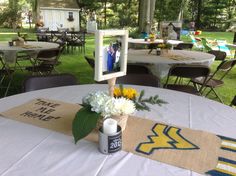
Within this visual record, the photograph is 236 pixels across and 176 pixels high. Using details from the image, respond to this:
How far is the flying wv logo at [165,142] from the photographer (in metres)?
1.21

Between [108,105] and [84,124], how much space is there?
0.43 ft

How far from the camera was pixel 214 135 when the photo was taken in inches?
53.2

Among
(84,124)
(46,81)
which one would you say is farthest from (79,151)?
(46,81)

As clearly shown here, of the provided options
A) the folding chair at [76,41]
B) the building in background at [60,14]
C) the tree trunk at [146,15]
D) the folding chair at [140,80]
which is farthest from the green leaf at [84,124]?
the building in background at [60,14]

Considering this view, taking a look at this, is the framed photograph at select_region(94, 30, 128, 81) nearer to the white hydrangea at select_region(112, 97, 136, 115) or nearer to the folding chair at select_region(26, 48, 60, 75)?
the white hydrangea at select_region(112, 97, 136, 115)

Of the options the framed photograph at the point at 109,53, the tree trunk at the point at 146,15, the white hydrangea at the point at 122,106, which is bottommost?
the white hydrangea at the point at 122,106

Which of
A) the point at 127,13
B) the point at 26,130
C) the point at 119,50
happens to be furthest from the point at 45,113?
the point at 127,13

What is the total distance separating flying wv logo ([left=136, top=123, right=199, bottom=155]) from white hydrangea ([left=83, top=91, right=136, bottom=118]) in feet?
0.61

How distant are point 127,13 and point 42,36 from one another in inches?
548

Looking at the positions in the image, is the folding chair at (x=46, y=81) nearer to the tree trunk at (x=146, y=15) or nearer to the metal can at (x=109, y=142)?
the metal can at (x=109, y=142)

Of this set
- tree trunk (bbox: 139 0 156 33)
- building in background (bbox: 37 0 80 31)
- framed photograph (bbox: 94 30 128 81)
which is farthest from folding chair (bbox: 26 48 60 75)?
building in background (bbox: 37 0 80 31)

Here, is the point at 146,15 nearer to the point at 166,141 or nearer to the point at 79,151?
the point at 166,141

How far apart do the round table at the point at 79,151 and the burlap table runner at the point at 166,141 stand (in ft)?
0.17

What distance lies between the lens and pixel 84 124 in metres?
1.15
